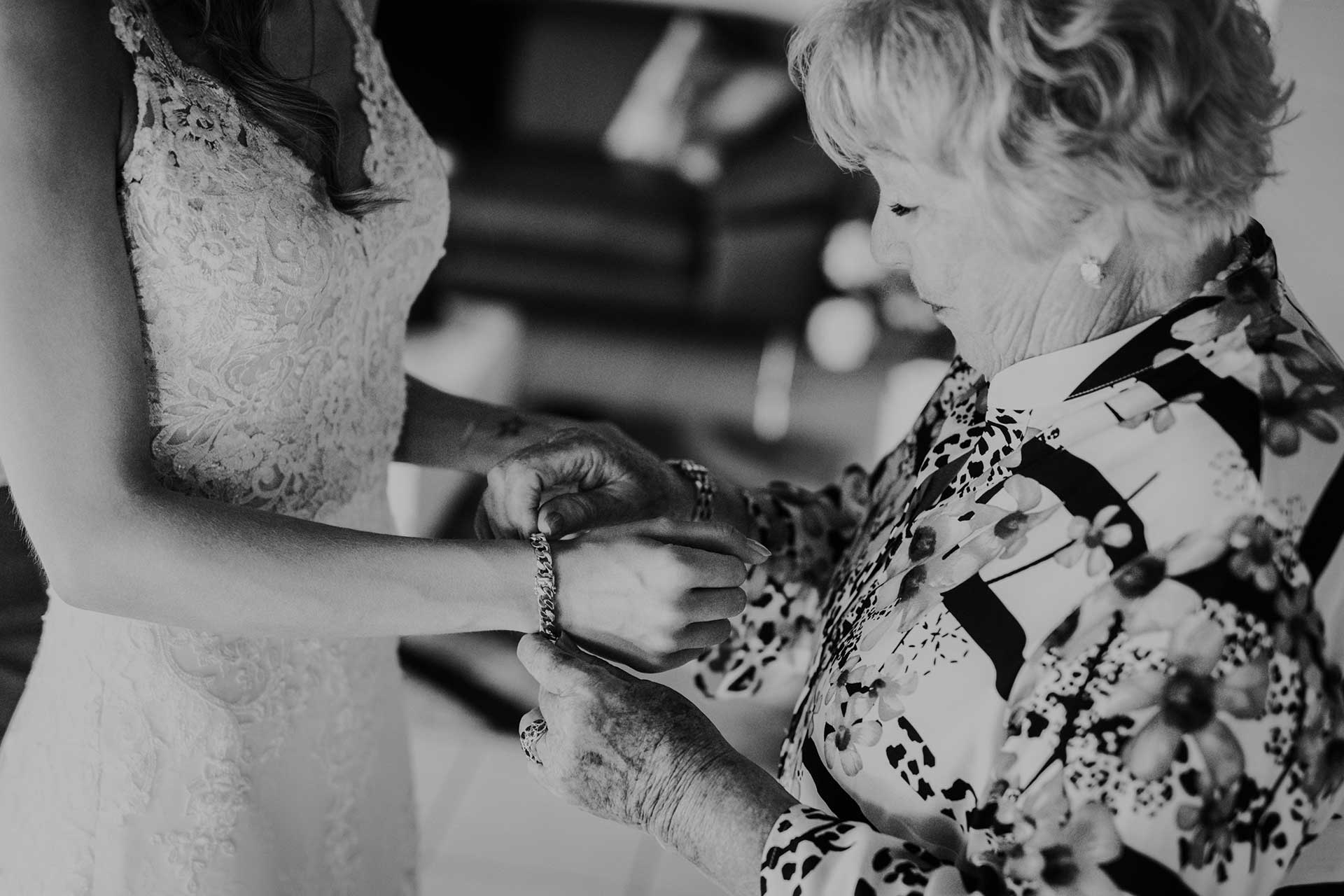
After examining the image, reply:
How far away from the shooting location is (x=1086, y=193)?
0.90 m

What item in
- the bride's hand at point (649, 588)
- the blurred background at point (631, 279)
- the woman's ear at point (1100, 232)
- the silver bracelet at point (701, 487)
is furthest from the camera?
the blurred background at point (631, 279)

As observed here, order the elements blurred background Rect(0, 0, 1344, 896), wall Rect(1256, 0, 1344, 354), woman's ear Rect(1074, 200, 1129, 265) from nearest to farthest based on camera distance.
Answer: woman's ear Rect(1074, 200, 1129, 265), wall Rect(1256, 0, 1344, 354), blurred background Rect(0, 0, 1344, 896)

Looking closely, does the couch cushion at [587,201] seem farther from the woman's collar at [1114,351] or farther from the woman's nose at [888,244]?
the woman's collar at [1114,351]

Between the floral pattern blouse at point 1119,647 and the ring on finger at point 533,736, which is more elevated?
the floral pattern blouse at point 1119,647

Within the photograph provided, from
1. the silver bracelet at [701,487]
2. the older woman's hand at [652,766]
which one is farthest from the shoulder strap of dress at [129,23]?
the silver bracelet at [701,487]

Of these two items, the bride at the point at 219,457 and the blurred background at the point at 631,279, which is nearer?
the bride at the point at 219,457

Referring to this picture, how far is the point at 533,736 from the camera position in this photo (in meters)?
1.11

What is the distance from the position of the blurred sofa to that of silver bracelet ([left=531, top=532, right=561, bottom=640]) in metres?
2.22

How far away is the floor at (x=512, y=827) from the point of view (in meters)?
2.73

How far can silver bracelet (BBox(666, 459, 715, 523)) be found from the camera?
140cm

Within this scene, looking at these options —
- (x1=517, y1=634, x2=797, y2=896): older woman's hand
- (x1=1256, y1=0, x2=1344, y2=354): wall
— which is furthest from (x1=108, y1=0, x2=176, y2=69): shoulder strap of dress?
(x1=1256, y1=0, x2=1344, y2=354): wall

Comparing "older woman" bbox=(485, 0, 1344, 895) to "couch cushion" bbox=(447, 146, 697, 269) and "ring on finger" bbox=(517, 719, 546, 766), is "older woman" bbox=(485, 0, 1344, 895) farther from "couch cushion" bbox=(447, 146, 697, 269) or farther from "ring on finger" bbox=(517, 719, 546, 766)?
"couch cushion" bbox=(447, 146, 697, 269)

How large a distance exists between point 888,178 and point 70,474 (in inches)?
30.2

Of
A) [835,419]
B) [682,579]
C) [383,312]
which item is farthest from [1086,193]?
[835,419]
